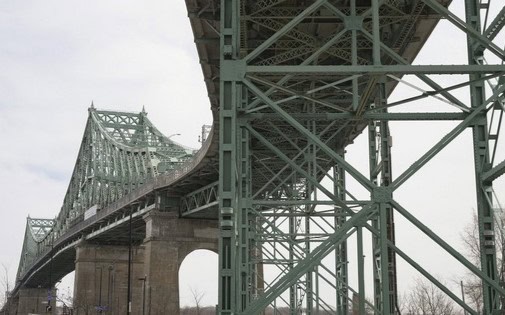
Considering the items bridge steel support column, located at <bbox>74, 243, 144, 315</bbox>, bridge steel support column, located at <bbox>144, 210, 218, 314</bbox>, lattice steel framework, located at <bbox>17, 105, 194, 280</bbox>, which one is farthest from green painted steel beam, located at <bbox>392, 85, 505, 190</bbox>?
bridge steel support column, located at <bbox>74, 243, 144, 315</bbox>

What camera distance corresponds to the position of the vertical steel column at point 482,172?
1608cm

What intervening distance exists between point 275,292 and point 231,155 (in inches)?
107

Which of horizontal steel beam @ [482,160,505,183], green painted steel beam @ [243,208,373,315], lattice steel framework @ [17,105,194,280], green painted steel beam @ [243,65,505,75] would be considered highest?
lattice steel framework @ [17,105,194,280]

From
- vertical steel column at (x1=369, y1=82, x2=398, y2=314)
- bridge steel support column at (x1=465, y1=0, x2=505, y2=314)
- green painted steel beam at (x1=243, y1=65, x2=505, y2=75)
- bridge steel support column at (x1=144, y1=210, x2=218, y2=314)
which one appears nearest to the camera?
green painted steel beam at (x1=243, y1=65, x2=505, y2=75)

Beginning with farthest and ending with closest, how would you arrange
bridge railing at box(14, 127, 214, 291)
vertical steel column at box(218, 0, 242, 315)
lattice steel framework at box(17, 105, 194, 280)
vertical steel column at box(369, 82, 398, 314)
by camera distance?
lattice steel framework at box(17, 105, 194, 280), bridge railing at box(14, 127, 214, 291), vertical steel column at box(369, 82, 398, 314), vertical steel column at box(218, 0, 242, 315)

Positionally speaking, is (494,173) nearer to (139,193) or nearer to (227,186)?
(227,186)

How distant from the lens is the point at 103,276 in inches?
3661

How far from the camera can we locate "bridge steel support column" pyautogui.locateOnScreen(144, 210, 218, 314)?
60594 mm

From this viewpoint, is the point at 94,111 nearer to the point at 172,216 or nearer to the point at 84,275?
the point at 84,275

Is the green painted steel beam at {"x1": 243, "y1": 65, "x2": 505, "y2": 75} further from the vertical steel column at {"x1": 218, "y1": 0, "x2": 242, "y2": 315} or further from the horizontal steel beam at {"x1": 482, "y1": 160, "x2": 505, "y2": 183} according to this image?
the horizontal steel beam at {"x1": 482, "y1": 160, "x2": 505, "y2": 183}

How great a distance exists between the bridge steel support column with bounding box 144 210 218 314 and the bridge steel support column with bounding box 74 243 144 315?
76.1ft

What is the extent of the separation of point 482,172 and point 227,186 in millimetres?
5262

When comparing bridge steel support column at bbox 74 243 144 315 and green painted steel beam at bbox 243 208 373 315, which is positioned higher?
bridge steel support column at bbox 74 243 144 315

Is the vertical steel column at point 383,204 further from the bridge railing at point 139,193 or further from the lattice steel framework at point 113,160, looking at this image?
the lattice steel framework at point 113,160
